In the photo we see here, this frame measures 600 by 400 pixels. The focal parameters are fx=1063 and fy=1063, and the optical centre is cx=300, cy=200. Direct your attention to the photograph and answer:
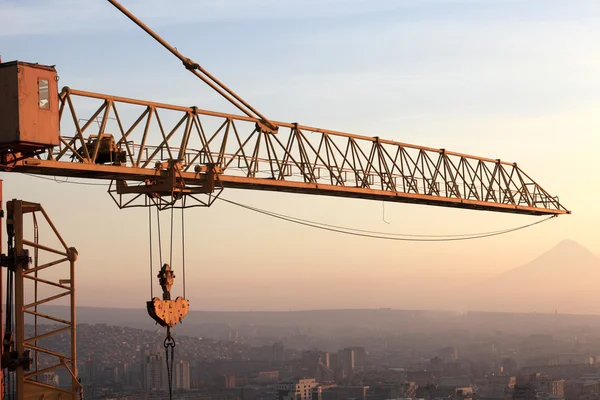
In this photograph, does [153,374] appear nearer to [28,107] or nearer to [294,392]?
[294,392]

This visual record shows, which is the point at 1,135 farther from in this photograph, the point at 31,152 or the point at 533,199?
the point at 533,199

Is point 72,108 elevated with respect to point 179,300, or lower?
elevated

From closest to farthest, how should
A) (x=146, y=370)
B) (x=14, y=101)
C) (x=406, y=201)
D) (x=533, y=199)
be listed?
(x=14, y=101), (x=406, y=201), (x=533, y=199), (x=146, y=370)

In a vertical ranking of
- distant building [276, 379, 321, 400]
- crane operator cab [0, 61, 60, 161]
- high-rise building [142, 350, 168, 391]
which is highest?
crane operator cab [0, 61, 60, 161]

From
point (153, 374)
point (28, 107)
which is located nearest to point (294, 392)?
point (153, 374)

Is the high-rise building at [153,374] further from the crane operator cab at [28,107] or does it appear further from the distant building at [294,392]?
the crane operator cab at [28,107]

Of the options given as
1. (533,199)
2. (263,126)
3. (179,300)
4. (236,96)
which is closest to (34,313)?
(179,300)

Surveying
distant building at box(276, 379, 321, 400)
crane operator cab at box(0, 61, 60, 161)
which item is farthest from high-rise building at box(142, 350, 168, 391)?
crane operator cab at box(0, 61, 60, 161)

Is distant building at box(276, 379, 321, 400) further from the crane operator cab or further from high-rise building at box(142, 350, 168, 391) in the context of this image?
the crane operator cab

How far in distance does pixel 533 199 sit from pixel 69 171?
3641 centimetres

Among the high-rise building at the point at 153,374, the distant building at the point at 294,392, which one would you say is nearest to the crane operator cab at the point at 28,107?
the distant building at the point at 294,392

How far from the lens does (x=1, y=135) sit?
2945 centimetres

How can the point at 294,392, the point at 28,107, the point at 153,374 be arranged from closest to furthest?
1. the point at 28,107
2. the point at 294,392
3. the point at 153,374

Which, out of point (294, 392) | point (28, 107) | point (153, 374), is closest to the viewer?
point (28, 107)
